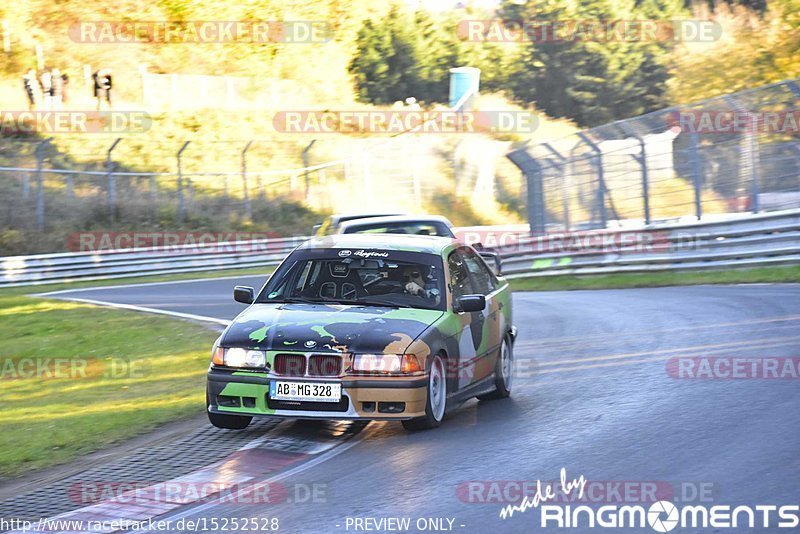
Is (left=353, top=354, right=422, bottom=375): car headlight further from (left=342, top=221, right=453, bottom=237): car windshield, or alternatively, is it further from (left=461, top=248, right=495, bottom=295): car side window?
(left=342, top=221, right=453, bottom=237): car windshield

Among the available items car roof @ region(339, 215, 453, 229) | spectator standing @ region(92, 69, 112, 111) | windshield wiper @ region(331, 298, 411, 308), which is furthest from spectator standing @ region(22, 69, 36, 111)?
windshield wiper @ region(331, 298, 411, 308)

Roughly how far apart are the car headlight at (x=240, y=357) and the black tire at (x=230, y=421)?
1.47 feet

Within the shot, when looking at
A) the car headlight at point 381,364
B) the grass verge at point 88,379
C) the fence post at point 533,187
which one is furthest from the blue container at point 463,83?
the car headlight at point 381,364

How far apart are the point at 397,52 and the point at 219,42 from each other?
34.9 feet

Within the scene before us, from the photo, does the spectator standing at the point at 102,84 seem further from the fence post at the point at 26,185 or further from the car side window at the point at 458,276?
the car side window at the point at 458,276

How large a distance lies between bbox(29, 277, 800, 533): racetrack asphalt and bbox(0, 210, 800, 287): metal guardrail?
22.2 ft

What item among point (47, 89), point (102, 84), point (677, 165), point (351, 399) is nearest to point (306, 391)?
point (351, 399)

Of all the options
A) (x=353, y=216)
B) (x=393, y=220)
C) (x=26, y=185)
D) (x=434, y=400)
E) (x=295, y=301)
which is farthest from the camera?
(x=26, y=185)

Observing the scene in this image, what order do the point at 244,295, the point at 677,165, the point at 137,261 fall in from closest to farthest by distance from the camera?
the point at 244,295 < the point at 677,165 < the point at 137,261

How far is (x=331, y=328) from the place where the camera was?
27.3 feet

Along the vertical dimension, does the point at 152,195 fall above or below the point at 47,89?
below

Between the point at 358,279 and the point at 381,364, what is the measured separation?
142 centimetres

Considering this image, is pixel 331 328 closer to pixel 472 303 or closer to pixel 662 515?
pixel 472 303

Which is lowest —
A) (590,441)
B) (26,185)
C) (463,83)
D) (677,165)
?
(590,441)
